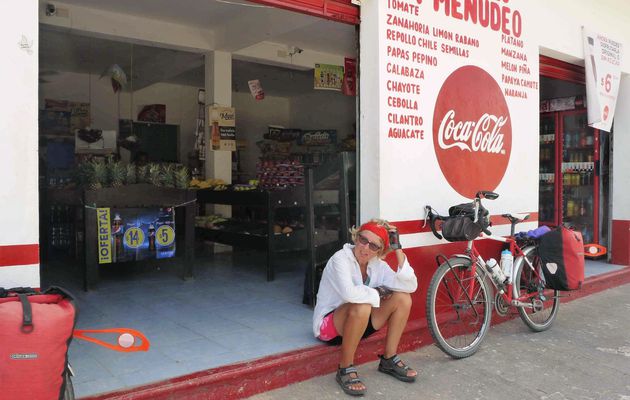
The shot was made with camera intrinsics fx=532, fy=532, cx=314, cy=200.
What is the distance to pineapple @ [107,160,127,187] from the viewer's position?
5.79 meters

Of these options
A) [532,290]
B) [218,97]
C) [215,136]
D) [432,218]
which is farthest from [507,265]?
[218,97]

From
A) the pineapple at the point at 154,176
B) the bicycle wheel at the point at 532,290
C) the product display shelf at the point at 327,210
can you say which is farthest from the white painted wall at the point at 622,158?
the pineapple at the point at 154,176

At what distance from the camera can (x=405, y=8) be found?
4.57 m

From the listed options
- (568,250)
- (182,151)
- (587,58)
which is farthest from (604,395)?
(182,151)

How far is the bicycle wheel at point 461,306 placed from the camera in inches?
173

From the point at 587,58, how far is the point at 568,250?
311 centimetres

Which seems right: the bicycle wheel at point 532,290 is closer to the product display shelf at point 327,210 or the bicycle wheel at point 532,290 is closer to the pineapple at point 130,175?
the product display shelf at point 327,210

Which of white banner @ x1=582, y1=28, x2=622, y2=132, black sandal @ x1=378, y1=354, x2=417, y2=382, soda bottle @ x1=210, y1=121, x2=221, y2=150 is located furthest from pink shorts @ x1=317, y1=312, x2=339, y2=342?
soda bottle @ x1=210, y1=121, x2=221, y2=150

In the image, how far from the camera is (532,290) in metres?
5.04

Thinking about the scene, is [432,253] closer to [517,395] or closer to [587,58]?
[517,395]

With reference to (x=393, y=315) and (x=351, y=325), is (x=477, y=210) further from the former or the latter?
(x=351, y=325)

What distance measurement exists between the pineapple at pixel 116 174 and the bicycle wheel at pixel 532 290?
417 centimetres

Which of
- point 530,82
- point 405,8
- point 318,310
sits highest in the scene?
point 405,8

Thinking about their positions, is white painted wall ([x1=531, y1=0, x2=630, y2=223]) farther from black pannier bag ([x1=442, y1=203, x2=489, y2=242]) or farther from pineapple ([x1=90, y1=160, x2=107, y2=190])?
pineapple ([x1=90, y1=160, x2=107, y2=190])
